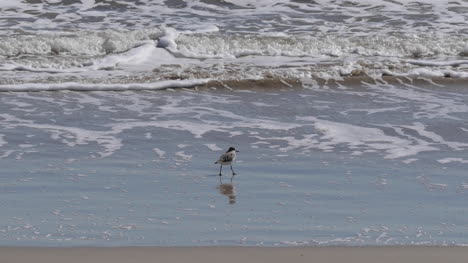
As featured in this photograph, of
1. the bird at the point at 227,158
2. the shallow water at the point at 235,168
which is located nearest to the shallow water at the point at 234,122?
the shallow water at the point at 235,168

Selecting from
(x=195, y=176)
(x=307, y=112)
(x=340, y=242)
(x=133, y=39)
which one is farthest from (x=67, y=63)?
(x=340, y=242)

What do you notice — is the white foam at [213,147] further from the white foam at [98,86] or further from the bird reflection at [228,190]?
the white foam at [98,86]

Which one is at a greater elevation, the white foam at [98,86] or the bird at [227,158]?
the bird at [227,158]

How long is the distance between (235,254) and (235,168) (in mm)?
2291

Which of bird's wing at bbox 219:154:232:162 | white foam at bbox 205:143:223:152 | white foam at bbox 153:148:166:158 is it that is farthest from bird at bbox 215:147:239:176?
white foam at bbox 205:143:223:152

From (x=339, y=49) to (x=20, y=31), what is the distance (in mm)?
4586

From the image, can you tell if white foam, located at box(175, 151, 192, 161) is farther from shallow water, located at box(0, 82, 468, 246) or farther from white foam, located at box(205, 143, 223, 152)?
white foam, located at box(205, 143, 223, 152)

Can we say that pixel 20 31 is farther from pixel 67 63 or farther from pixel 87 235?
pixel 87 235

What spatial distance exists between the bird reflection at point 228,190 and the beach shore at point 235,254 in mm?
1261

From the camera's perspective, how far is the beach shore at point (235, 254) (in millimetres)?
4660

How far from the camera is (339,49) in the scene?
43.1 feet

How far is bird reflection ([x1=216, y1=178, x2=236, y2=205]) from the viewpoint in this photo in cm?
614

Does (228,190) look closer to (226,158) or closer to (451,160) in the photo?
(226,158)

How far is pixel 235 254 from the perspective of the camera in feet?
15.6
